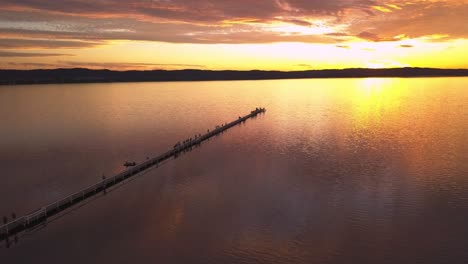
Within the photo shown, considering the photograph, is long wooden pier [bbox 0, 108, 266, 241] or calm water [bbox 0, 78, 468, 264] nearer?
calm water [bbox 0, 78, 468, 264]

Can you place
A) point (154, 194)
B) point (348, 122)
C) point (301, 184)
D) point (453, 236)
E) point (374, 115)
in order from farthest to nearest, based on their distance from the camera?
point (374, 115)
point (348, 122)
point (301, 184)
point (154, 194)
point (453, 236)

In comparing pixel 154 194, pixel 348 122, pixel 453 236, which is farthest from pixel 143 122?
pixel 453 236

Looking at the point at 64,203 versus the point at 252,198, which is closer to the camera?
the point at 64,203

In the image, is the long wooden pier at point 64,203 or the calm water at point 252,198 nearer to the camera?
the calm water at point 252,198

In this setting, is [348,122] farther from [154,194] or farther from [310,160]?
[154,194]

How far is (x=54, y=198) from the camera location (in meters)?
34.4

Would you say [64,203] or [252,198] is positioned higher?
[64,203]

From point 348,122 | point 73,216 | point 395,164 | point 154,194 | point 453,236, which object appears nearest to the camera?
point 453,236

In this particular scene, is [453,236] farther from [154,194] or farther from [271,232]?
[154,194]

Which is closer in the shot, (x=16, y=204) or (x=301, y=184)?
(x=16, y=204)

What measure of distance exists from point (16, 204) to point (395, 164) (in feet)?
131

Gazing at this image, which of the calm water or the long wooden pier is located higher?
the long wooden pier

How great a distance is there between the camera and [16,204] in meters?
32.8

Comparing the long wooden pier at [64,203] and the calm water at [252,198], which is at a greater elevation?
the long wooden pier at [64,203]
